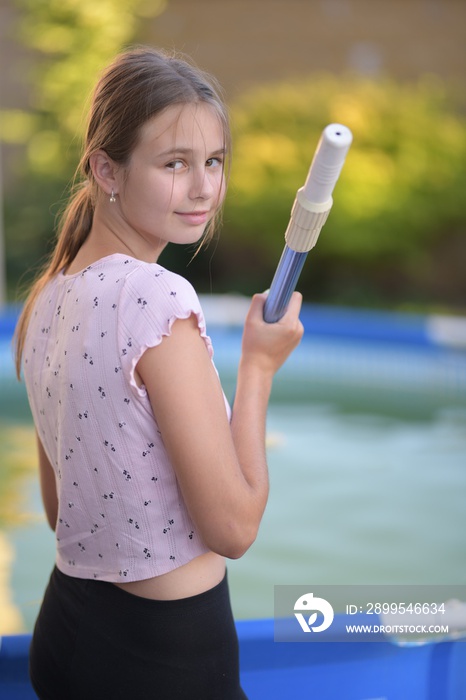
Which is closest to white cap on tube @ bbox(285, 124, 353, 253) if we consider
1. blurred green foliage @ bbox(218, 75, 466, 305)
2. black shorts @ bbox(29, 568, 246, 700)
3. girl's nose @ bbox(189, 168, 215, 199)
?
girl's nose @ bbox(189, 168, 215, 199)

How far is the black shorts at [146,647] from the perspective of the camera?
1.21 meters

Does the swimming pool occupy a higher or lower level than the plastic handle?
lower

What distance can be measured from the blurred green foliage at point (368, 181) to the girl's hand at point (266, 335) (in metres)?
8.50

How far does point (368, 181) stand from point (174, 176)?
8900 millimetres

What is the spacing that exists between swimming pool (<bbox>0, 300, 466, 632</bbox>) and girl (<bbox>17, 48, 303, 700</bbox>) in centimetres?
198

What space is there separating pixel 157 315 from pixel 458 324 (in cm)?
611

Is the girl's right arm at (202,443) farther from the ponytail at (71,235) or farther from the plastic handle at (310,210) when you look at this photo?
the ponytail at (71,235)

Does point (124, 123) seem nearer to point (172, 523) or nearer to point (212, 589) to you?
point (172, 523)

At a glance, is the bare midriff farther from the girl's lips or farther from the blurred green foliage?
the blurred green foliage

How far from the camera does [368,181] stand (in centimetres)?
983

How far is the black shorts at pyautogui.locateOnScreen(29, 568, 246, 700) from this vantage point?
1.21 metres

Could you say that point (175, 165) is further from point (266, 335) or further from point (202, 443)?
point (202, 443)

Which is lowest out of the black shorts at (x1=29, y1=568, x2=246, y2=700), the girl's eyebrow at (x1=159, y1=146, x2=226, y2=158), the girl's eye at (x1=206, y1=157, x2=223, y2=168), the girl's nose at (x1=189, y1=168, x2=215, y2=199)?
the black shorts at (x1=29, y1=568, x2=246, y2=700)

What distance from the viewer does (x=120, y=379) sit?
113 centimetres
